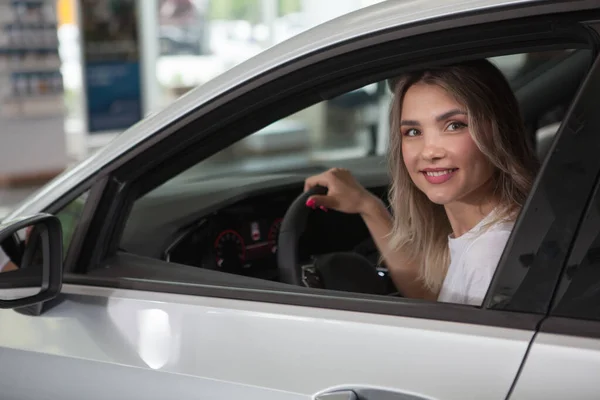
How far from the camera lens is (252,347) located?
149 cm

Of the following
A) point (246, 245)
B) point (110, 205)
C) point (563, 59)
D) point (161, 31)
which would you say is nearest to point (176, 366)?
point (110, 205)

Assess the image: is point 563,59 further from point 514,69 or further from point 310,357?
point 310,357

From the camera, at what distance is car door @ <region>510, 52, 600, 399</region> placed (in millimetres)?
1193

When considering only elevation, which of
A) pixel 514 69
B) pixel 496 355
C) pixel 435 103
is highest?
pixel 514 69

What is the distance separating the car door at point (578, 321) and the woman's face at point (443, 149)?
0.34 metres

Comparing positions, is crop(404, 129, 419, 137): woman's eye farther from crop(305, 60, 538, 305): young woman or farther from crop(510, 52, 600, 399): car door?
crop(510, 52, 600, 399): car door

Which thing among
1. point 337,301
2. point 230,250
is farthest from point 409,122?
point 230,250

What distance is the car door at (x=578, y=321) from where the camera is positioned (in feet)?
3.92

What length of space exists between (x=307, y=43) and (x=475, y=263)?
49cm

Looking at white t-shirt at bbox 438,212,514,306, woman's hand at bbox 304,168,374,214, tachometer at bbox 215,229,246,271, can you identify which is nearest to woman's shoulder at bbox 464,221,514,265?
white t-shirt at bbox 438,212,514,306

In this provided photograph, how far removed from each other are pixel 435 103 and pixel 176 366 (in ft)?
2.20

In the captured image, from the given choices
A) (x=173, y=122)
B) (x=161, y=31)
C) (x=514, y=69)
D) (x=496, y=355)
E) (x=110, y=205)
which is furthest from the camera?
(x=161, y=31)

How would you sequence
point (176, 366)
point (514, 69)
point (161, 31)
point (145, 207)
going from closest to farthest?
1. point (176, 366)
2. point (145, 207)
3. point (514, 69)
4. point (161, 31)

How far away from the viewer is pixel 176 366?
1556 millimetres
